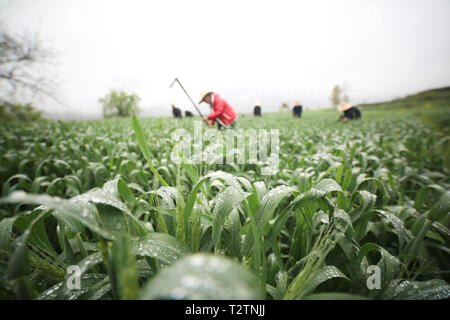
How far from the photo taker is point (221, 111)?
22.8 ft

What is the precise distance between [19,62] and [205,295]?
2338 cm

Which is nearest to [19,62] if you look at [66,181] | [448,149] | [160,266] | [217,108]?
[217,108]

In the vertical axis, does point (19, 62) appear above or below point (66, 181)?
above

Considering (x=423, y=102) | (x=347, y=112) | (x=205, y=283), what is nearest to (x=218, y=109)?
(x=205, y=283)

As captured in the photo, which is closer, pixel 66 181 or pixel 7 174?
pixel 66 181

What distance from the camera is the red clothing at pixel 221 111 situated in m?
6.82

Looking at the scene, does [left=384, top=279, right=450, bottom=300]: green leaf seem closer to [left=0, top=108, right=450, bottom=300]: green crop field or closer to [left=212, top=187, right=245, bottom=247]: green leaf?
[left=0, top=108, right=450, bottom=300]: green crop field

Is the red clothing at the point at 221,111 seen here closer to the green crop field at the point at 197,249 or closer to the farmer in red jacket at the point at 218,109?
the farmer in red jacket at the point at 218,109

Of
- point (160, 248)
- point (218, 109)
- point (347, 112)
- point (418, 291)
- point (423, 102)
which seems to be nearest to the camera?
point (160, 248)

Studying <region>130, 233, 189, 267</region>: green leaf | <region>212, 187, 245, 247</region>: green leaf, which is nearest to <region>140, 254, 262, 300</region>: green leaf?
<region>130, 233, 189, 267</region>: green leaf

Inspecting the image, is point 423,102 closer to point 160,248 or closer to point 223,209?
point 223,209

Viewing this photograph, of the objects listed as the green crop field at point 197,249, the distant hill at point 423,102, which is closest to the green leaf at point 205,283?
the green crop field at point 197,249
